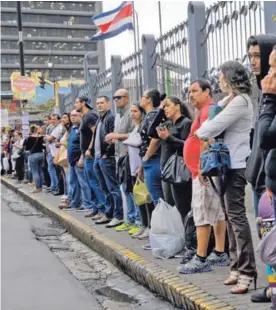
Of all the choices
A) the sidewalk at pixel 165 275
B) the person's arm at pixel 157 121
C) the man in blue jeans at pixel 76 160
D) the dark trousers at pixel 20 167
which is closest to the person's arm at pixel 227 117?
the sidewalk at pixel 165 275

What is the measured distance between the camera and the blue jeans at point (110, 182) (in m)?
7.79

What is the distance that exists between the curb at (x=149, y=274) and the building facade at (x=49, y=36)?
102551 millimetres

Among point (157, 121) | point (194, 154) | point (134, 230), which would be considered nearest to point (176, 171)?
point (194, 154)

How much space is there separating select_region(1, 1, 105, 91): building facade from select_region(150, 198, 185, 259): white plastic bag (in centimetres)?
10432

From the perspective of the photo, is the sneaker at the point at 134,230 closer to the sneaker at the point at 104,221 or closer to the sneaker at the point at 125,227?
the sneaker at the point at 125,227

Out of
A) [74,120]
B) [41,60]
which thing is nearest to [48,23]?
[41,60]

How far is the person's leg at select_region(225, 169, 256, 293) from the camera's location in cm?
434

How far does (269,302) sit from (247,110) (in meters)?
1.43

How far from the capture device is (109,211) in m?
8.24

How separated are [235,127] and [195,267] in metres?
1.36

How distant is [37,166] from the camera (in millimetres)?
13703

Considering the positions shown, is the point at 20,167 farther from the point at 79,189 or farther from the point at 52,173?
the point at 79,189

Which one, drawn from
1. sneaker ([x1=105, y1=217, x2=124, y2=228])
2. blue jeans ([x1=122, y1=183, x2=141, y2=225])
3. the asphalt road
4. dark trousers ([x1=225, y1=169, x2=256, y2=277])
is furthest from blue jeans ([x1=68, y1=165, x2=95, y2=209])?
dark trousers ([x1=225, y1=169, x2=256, y2=277])

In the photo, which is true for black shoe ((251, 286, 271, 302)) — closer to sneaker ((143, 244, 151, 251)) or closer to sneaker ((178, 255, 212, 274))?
sneaker ((178, 255, 212, 274))
